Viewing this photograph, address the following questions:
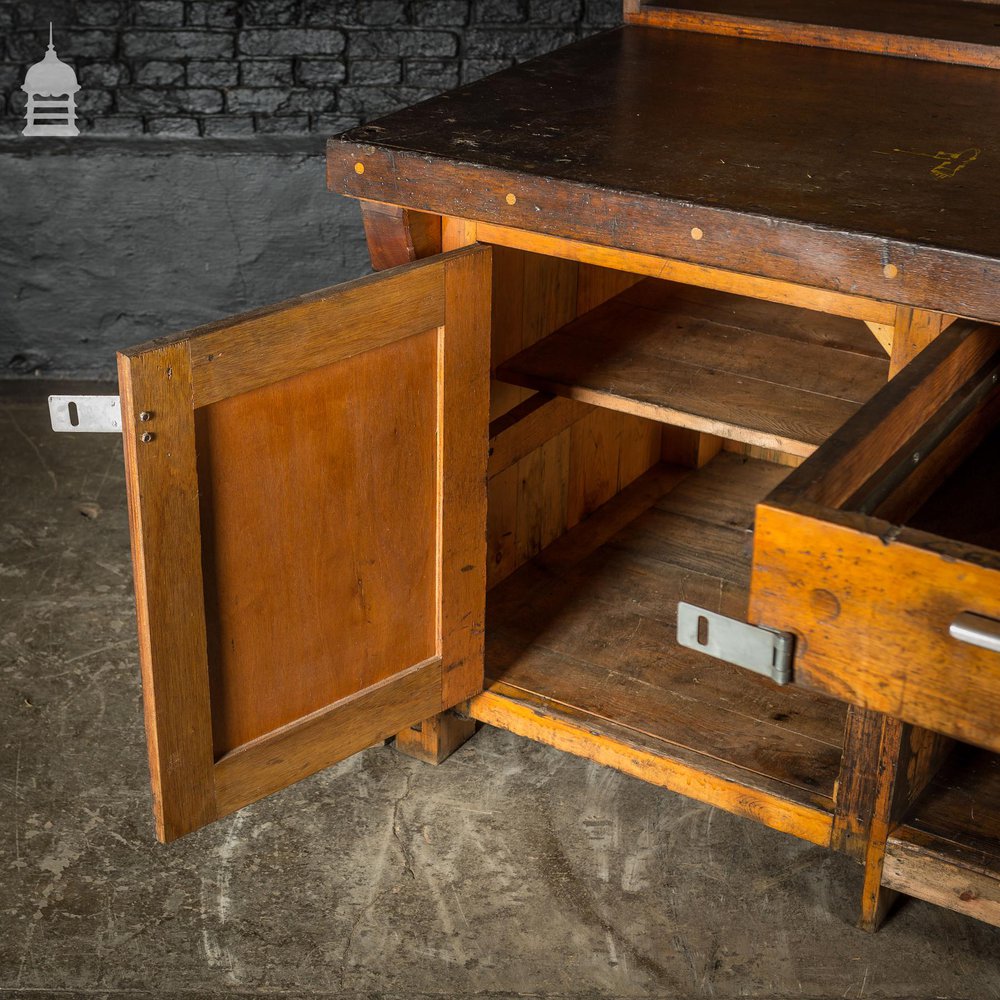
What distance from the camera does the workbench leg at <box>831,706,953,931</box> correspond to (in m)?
2.06

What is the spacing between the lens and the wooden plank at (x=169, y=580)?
1.76m

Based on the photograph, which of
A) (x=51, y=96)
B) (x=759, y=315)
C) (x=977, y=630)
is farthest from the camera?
(x=51, y=96)

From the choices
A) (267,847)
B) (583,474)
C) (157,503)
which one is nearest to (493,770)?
(267,847)

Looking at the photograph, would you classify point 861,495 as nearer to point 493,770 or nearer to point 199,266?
point 493,770

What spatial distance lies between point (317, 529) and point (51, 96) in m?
2.45

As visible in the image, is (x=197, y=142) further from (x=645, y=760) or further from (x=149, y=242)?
(x=645, y=760)

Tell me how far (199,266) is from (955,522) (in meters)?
2.75

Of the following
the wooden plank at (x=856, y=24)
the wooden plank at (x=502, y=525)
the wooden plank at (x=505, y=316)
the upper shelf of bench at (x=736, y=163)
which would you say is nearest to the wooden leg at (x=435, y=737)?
the wooden plank at (x=502, y=525)

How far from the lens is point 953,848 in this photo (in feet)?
6.90

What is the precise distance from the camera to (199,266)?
4090 millimetres

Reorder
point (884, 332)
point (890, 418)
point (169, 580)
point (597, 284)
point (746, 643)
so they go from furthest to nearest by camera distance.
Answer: point (597, 284) < point (884, 332) < point (169, 580) < point (890, 418) < point (746, 643)

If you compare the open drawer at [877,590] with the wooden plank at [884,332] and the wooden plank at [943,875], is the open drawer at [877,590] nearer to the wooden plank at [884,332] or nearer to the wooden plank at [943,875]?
the wooden plank at [884,332]

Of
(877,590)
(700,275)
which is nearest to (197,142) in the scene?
(700,275)

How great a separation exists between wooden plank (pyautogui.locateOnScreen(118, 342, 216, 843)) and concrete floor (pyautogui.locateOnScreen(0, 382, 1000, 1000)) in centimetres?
28
